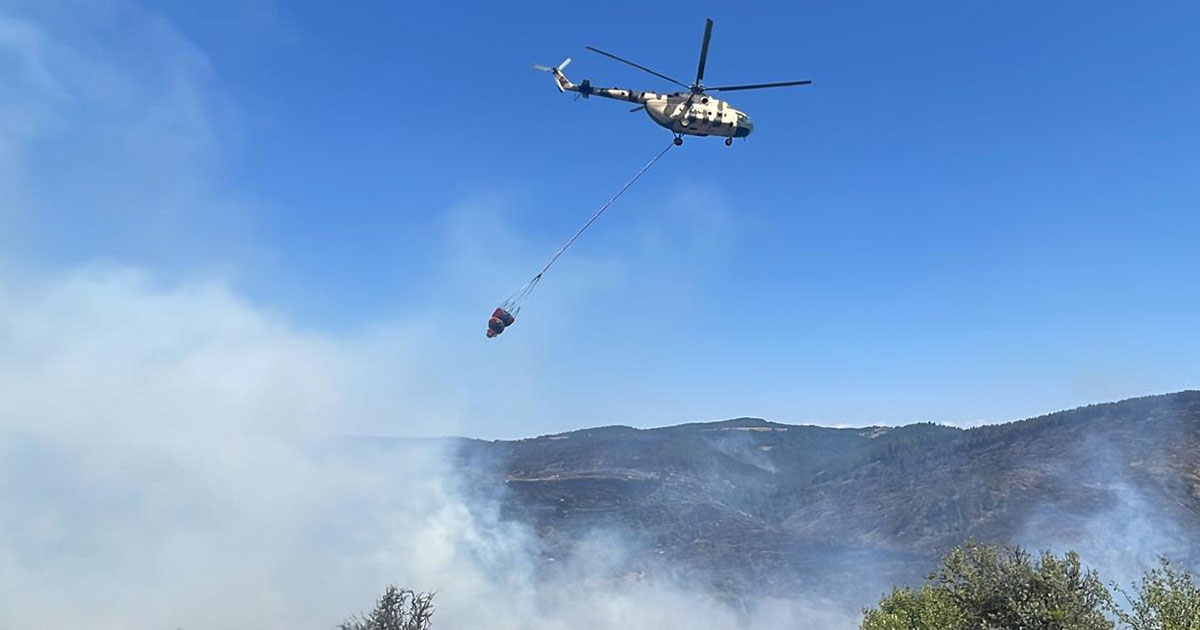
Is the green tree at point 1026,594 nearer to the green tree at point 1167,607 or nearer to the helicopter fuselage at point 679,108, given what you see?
the green tree at point 1167,607

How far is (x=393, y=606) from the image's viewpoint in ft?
139

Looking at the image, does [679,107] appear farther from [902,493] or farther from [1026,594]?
[902,493]

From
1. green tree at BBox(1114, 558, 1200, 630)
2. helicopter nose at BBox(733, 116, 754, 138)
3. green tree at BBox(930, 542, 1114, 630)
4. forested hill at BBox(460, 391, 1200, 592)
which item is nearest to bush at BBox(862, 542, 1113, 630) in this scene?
green tree at BBox(930, 542, 1114, 630)

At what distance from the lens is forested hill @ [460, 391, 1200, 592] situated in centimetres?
12062

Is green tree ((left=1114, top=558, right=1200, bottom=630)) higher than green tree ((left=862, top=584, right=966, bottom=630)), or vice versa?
green tree ((left=1114, top=558, right=1200, bottom=630))

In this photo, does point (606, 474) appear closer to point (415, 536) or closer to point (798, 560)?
point (415, 536)

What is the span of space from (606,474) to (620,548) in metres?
54.0

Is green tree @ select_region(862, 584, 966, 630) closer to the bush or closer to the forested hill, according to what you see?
the bush

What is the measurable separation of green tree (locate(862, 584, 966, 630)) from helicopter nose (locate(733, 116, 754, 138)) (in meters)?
33.3

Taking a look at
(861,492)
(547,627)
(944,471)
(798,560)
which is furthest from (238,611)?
(944,471)

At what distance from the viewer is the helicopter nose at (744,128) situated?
48.0 m

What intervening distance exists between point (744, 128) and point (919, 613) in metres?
35.7

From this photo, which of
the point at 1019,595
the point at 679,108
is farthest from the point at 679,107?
the point at 1019,595

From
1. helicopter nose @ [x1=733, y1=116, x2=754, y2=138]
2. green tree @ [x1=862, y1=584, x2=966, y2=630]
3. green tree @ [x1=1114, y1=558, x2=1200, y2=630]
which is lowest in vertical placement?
green tree @ [x1=862, y1=584, x2=966, y2=630]
